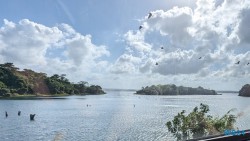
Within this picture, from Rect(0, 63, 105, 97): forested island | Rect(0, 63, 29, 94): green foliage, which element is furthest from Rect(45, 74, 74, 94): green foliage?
Rect(0, 63, 29, 94): green foliage

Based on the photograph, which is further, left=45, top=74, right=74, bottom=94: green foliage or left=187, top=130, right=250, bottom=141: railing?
left=45, top=74, right=74, bottom=94: green foliage

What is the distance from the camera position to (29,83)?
138m

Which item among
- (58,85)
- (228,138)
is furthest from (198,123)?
(58,85)

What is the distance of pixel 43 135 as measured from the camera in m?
35.9

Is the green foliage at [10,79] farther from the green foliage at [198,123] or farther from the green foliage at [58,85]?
the green foliage at [198,123]

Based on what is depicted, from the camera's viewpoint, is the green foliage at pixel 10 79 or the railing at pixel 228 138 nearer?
the railing at pixel 228 138

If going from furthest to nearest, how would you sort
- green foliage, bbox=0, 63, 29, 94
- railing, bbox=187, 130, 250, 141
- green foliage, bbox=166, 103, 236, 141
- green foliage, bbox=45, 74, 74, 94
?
green foliage, bbox=45, 74, 74, 94
green foliage, bbox=0, 63, 29, 94
green foliage, bbox=166, 103, 236, 141
railing, bbox=187, 130, 250, 141

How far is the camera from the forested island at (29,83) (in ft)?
415

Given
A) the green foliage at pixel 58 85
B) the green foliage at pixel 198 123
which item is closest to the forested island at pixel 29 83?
the green foliage at pixel 58 85

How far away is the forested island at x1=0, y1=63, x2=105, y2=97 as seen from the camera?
12663 cm

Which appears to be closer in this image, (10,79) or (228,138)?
(228,138)

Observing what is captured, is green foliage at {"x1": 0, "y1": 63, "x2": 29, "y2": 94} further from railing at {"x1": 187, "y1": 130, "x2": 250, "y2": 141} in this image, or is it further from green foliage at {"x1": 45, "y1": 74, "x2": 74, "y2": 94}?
railing at {"x1": 187, "y1": 130, "x2": 250, "y2": 141}

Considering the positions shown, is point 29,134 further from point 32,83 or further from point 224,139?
point 32,83

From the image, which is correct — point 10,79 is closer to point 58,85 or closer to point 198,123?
point 58,85
